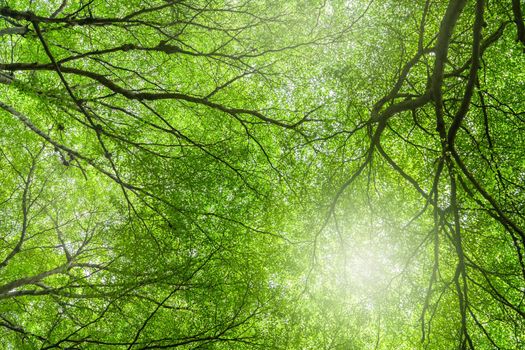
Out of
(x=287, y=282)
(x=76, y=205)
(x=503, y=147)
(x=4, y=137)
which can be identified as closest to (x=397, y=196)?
(x=503, y=147)

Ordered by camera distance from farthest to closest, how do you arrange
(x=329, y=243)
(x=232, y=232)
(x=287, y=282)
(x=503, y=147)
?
(x=287, y=282) < (x=329, y=243) < (x=232, y=232) < (x=503, y=147)

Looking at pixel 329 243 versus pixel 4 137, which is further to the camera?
pixel 4 137

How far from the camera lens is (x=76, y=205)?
812 centimetres

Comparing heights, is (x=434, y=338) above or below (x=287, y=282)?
below

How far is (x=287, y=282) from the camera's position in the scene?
6.15 m

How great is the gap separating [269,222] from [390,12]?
3283 millimetres

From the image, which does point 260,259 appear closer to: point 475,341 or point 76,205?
point 475,341

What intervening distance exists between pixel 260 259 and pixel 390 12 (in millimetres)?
3548

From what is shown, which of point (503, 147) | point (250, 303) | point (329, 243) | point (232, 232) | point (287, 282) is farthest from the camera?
point (287, 282)

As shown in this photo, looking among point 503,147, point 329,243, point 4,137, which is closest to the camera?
point 503,147

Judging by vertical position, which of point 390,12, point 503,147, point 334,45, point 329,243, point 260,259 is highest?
point 334,45

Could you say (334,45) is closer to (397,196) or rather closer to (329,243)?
(397,196)

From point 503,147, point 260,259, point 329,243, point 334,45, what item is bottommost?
point 260,259

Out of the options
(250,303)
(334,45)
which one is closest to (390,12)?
(334,45)
